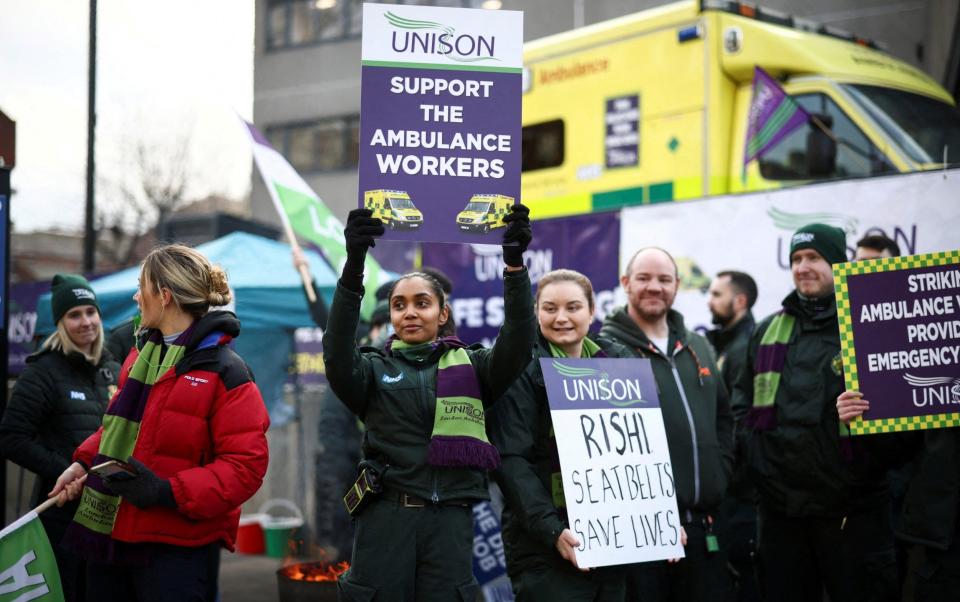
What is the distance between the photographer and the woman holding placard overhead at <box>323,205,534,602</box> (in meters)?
3.44

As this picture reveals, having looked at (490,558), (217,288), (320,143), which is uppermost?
(320,143)

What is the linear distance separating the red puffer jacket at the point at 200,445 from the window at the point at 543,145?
6114 millimetres

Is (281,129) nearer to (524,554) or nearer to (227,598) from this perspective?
(227,598)

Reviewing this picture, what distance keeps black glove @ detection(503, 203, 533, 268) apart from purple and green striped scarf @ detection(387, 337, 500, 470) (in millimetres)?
414

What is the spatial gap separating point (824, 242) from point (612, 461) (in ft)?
5.30

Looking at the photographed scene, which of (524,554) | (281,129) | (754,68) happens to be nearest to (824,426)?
(524,554)

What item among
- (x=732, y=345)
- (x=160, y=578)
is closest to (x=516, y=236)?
(x=160, y=578)

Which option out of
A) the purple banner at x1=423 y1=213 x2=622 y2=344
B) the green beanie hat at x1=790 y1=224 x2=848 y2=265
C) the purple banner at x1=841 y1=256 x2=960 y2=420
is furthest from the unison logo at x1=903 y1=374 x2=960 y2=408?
the purple banner at x1=423 y1=213 x2=622 y2=344

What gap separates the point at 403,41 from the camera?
379cm

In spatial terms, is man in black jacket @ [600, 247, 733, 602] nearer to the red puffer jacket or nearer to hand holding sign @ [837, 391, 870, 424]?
hand holding sign @ [837, 391, 870, 424]

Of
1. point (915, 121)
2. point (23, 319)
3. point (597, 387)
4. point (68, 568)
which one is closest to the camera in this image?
point (597, 387)

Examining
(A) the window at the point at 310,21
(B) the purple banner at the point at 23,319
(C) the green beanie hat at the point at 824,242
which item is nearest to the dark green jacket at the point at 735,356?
(C) the green beanie hat at the point at 824,242

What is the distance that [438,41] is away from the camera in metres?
3.80

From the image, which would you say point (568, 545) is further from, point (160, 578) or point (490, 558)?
point (490, 558)
